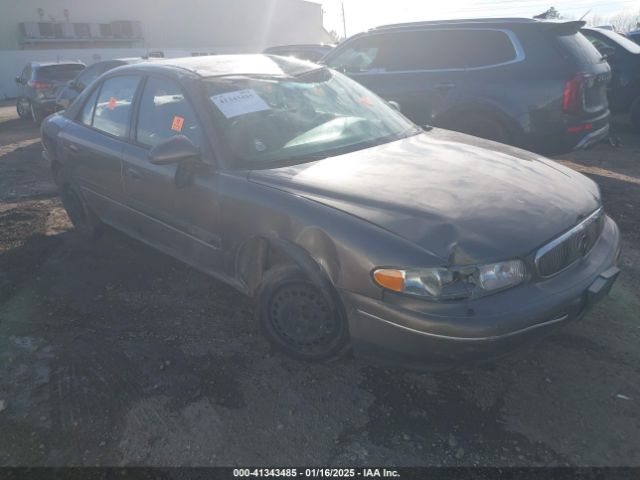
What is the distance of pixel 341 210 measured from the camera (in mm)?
2469

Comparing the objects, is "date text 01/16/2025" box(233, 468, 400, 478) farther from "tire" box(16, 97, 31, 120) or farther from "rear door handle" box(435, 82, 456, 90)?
"tire" box(16, 97, 31, 120)

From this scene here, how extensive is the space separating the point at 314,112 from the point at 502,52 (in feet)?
10.8

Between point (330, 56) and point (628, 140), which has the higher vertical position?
point (330, 56)

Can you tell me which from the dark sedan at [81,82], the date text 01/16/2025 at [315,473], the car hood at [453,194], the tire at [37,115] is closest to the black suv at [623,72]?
the car hood at [453,194]

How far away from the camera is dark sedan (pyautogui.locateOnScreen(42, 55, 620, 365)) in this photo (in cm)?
225

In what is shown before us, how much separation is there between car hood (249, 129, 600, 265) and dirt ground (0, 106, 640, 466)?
839mm

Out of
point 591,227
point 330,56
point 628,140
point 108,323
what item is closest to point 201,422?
point 108,323

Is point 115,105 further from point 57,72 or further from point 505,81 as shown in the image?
point 57,72

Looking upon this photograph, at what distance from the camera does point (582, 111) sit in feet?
17.5

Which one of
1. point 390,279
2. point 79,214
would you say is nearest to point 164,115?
point 79,214

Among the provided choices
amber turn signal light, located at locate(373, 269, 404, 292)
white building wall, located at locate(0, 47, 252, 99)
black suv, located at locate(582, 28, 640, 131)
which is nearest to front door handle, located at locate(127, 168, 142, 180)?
amber turn signal light, located at locate(373, 269, 404, 292)

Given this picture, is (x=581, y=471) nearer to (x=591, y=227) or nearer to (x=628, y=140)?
(x=591, y=227)

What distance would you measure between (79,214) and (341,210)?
10.8ft

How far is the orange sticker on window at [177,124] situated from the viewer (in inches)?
130
